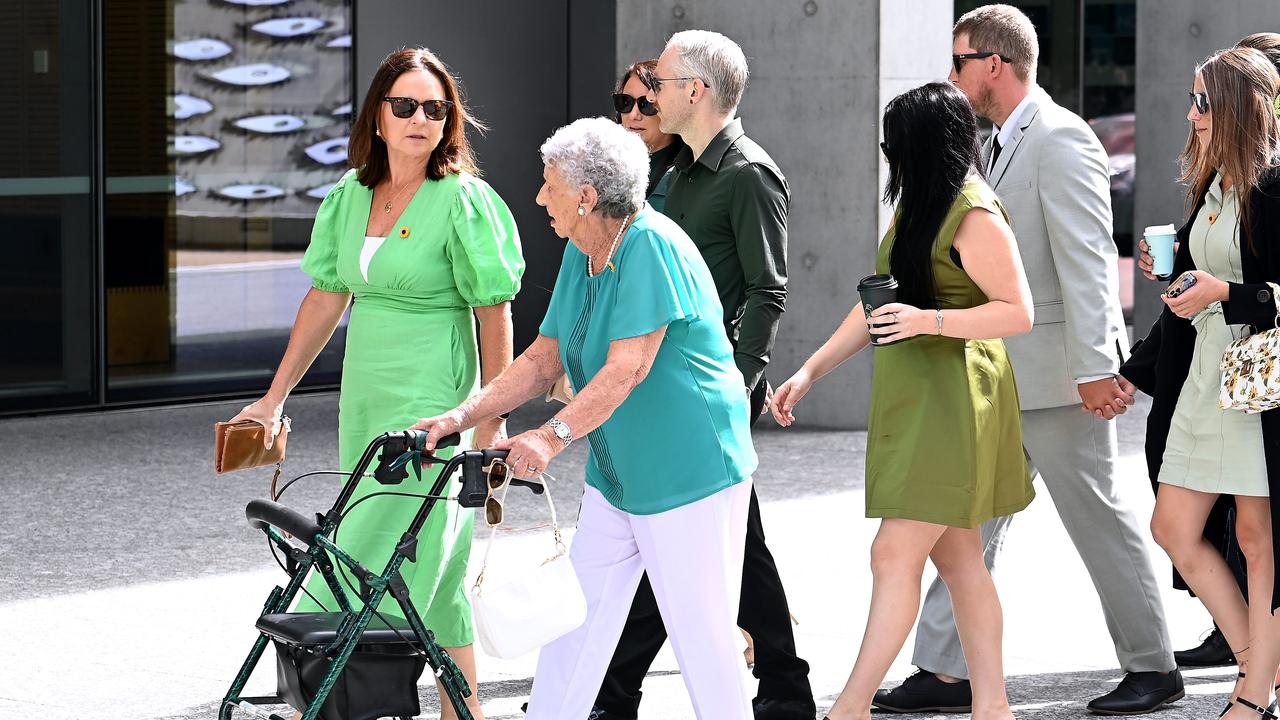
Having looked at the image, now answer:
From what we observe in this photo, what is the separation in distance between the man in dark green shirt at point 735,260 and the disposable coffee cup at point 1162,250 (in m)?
1.08

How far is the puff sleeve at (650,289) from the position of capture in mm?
4203

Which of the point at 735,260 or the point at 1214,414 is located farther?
the point at 735,260

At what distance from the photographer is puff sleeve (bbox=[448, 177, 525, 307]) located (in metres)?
5.12

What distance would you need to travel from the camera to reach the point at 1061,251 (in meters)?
5.54

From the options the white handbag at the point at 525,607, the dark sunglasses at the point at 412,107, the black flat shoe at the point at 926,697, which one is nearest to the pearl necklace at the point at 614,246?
the white handbag at the point at 525,607

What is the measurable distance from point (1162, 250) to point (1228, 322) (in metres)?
0.32

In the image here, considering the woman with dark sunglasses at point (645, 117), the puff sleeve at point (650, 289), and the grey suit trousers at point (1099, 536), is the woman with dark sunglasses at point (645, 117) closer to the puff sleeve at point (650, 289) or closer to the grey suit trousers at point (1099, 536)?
the grey suit trousers at point (1099, 536)

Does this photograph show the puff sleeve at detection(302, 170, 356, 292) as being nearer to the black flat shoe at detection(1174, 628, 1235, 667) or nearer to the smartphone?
the smartphone

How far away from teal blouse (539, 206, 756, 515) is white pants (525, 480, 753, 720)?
7cm

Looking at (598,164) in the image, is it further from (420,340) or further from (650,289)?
(420,340)

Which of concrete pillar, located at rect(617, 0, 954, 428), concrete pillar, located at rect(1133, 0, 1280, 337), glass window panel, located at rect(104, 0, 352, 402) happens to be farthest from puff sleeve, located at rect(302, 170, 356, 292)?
concrete pillar, located at rect(1133, 0, 1280, 337)

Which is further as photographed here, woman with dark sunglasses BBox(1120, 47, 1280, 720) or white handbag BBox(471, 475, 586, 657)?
woman with dark sunglasses BBox(1120, 47, 1280, 720)

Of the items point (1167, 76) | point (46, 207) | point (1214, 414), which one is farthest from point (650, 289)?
point (1167, 76)

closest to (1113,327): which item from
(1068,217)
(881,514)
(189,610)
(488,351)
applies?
(1068,217)
